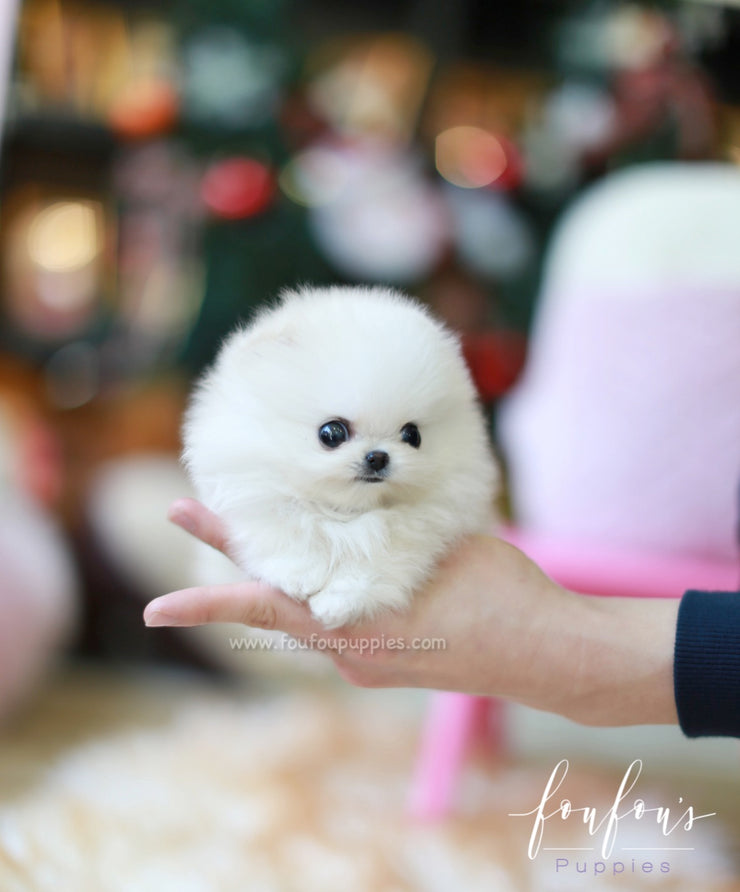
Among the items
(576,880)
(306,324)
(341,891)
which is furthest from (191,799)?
(306,324)

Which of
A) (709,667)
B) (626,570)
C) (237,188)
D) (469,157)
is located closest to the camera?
(709,667)

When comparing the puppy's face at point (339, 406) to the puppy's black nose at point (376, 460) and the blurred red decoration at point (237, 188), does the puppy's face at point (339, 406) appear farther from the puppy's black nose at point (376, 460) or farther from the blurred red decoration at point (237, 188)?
the blurred red decoration at point (237, 188)

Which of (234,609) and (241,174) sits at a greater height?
(241,174)

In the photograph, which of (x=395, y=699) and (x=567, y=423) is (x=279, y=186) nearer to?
(x=567, y=423)

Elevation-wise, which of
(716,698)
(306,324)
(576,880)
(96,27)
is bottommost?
(576,880)

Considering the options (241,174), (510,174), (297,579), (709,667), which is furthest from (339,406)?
(510,174)

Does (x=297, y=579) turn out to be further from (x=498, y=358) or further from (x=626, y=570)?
(x=498, y=358)

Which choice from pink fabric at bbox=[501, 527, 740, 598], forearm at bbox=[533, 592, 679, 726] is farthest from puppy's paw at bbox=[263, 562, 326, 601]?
pink fabric at bbox=[501, 527, 740, 598]
